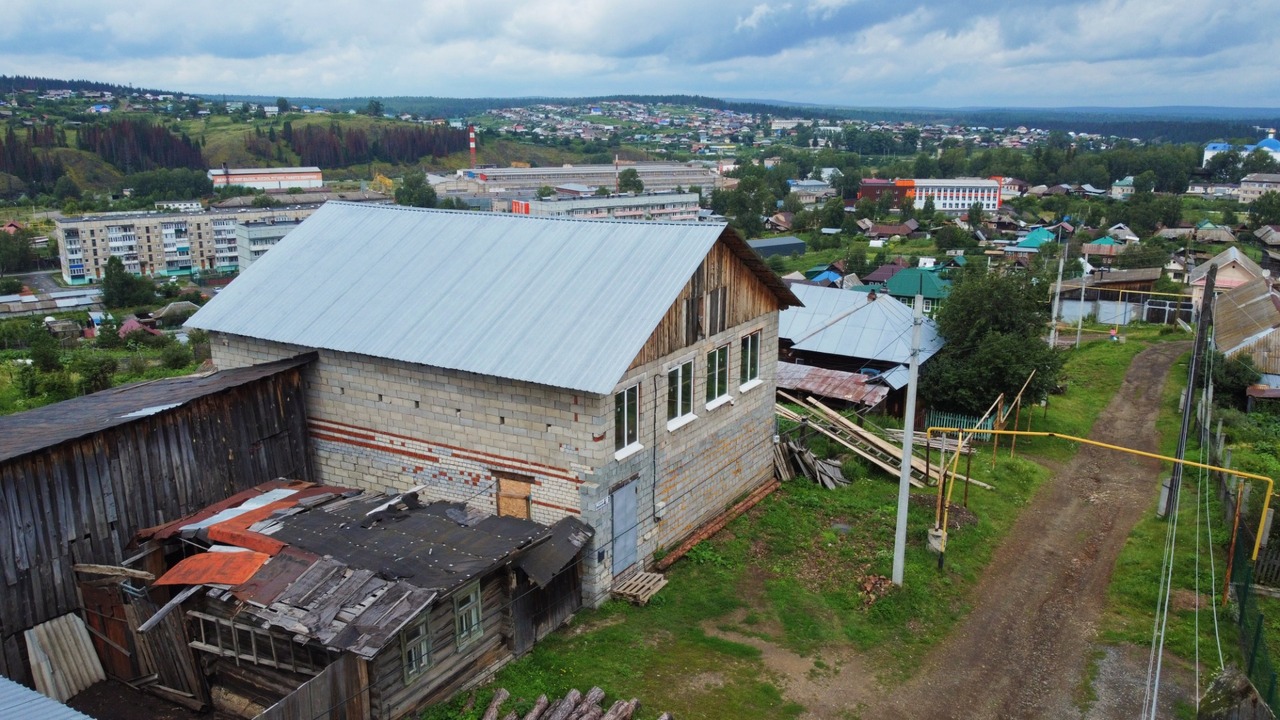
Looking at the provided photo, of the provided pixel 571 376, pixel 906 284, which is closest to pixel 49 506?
pixel 571 376

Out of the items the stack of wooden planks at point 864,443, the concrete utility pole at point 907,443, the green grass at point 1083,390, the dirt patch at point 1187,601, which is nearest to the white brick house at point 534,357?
the concrete utility pole at point 907,443

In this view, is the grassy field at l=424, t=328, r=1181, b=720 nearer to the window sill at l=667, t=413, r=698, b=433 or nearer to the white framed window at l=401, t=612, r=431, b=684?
the white framed window at l=401, t=612, r=431, b=684

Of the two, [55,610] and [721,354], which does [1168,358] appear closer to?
[721,354]

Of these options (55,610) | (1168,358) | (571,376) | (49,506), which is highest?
(571,376)

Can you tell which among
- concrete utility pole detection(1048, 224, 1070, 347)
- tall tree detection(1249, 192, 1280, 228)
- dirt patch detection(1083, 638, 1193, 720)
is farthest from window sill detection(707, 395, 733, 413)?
tall tree detection(1249, 192, 1280, 228)

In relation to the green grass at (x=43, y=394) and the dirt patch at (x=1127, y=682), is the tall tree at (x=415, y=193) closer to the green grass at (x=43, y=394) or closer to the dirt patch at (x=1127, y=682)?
the green grass at (x=43, y=394)

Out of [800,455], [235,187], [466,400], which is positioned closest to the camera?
[466,400]
